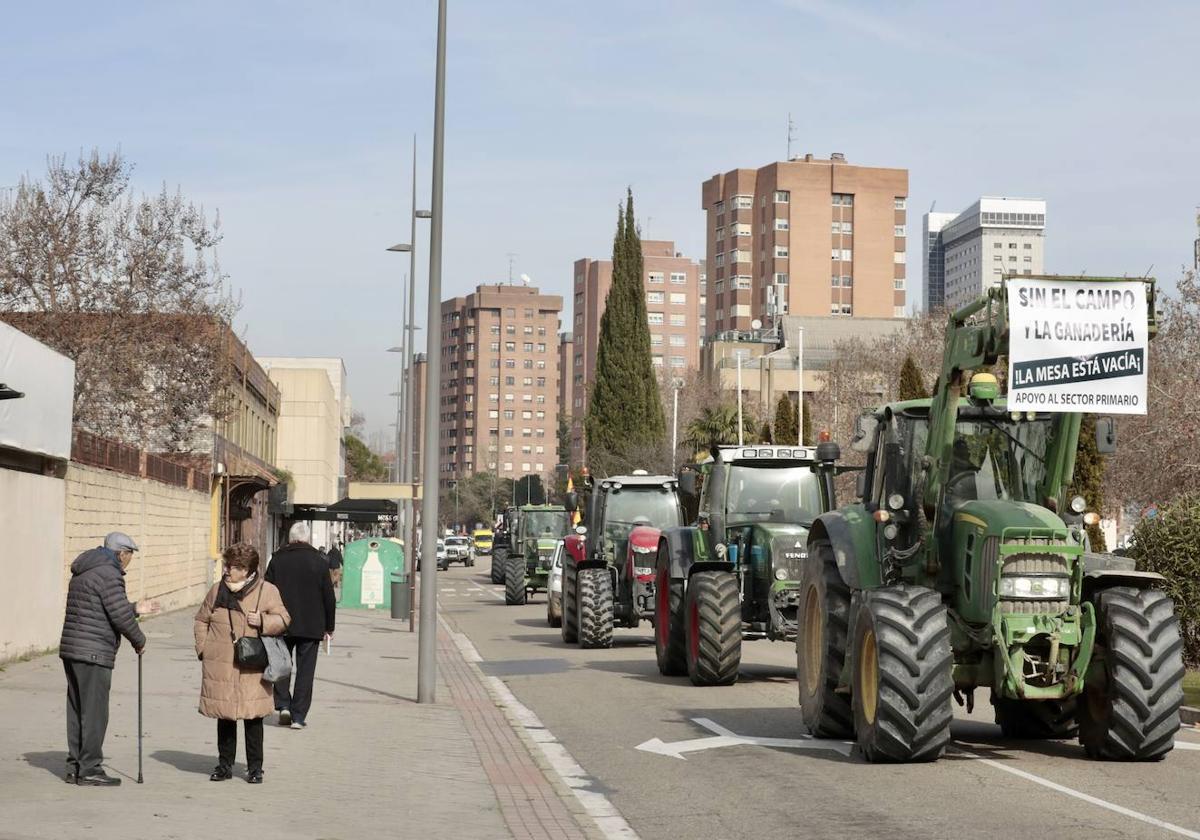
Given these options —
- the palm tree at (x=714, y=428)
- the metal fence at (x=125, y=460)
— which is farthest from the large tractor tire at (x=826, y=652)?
the palm tree at (x=714, y=428)

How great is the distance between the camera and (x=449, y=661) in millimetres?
24844

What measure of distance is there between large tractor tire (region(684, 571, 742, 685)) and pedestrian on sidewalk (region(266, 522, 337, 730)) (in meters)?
4.62

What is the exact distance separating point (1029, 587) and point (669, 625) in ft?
28.3

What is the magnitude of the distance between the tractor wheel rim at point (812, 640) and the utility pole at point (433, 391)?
4026 mm

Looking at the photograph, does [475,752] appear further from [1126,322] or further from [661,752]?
[1126,322]

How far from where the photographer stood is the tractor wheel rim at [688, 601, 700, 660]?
62.0ft

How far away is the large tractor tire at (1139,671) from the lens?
12.1m

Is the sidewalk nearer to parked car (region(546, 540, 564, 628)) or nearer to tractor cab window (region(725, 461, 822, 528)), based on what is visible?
tractor cab window (region(725, 461, 822, 528))

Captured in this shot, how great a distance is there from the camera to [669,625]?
20.3 m

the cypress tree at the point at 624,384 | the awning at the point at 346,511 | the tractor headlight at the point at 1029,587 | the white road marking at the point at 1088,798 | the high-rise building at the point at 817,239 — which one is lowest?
the white road marking at the point at 1088,798

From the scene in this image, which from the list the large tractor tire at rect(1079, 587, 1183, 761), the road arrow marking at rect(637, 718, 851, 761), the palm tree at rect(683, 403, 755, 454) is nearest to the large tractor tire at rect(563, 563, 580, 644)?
the road arrow marking at rect(637, 718, 851, 761)

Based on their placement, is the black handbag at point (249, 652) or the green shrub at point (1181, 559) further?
the green shrub at point (1181, 559)

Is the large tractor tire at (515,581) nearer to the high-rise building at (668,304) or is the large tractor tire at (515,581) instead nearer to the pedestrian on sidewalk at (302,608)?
the pedestrian on sidewalk at (302,608)

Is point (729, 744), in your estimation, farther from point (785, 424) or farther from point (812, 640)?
point (785, 424)
